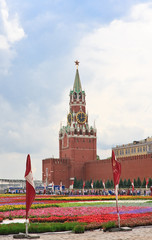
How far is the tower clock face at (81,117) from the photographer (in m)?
85.0

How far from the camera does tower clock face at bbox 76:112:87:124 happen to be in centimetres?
8501

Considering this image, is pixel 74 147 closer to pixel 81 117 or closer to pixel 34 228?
pixel 81 117

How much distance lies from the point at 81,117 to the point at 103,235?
75663 millimetres

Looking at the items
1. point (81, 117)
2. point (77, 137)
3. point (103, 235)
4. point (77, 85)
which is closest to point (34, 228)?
point (103, 235)

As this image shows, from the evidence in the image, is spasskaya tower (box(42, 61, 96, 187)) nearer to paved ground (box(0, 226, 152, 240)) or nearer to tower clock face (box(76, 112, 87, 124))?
tower clock face (box(76, 112, 87, 124))

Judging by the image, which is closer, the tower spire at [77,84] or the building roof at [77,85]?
the tower spire at [77,84]

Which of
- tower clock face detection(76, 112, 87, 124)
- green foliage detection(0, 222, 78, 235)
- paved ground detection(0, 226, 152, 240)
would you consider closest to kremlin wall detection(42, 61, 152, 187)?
tower clock face detection(76, 112, 87, 124)

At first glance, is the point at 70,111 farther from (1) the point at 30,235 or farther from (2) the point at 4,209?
(1) the point at 30,235

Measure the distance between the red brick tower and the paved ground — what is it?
6840 cm

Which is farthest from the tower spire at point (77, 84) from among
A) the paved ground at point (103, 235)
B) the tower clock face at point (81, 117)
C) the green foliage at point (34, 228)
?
the paved ground at point (103, 235)

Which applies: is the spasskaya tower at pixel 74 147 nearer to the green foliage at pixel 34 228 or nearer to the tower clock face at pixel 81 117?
the tower clock face at pixel 81 117

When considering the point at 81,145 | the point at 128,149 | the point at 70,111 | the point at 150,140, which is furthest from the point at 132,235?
the point at 128,149

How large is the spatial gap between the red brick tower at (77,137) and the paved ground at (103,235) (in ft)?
224

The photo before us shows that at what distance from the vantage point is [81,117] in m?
85.7
